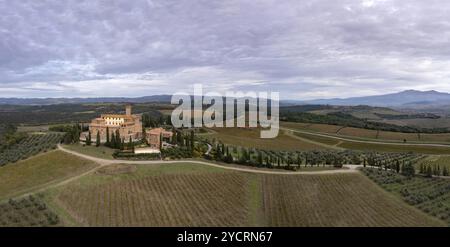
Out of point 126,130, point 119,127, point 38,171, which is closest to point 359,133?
point 126,130

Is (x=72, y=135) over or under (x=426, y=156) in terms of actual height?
over

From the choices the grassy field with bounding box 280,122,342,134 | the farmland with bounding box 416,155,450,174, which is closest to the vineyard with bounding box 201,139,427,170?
the farmland with bounding box 416,155,450,174

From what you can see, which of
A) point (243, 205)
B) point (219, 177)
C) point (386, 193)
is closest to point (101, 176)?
point (219, 177)

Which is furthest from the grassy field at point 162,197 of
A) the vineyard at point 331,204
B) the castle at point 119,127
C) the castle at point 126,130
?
the castle at point 119,127

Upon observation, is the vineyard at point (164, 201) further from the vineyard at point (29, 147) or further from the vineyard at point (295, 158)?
the vineyard at point (29, 147)

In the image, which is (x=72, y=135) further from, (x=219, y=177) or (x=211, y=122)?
(x=211, y=122)

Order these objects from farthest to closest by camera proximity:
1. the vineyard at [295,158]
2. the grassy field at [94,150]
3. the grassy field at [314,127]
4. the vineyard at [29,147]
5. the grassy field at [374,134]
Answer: the grassy field at [314,127]
the grassy field at [374,134]
the vineyard at [29,147]
the vineyard at [295,158]
the grassy field at [94,150]
